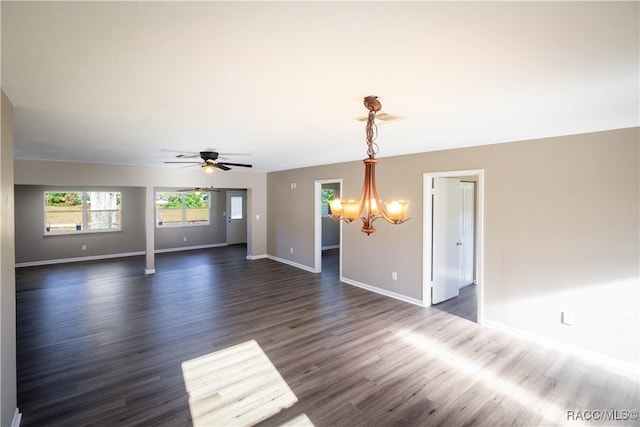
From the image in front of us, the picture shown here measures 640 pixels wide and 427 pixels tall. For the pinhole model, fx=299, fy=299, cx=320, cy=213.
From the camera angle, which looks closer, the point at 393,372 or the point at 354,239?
the point at 393,372

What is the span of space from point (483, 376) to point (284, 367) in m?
1.93

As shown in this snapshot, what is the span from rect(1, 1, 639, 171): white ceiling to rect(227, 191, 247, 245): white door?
25.1 feet

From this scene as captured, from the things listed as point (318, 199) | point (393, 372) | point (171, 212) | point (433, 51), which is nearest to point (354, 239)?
point (318, 199)

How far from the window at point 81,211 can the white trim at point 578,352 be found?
31.1 feet

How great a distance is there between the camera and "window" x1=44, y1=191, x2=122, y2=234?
304 inches

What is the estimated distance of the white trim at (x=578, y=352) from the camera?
2.94 m

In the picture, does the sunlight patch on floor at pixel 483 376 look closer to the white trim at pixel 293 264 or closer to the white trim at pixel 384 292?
the white trim at pixel 384 292

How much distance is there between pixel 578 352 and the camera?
10.7 ft

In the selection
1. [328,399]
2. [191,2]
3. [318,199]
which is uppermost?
[191,2]

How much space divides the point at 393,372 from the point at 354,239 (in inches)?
120

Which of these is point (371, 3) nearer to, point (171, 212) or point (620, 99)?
point (620, 99)

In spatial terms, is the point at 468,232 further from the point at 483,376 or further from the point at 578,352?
the point at 483,376

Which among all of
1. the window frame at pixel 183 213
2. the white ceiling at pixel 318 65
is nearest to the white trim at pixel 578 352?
the white ceiling at pixel 318 65

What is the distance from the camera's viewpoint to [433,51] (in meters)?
1.44
